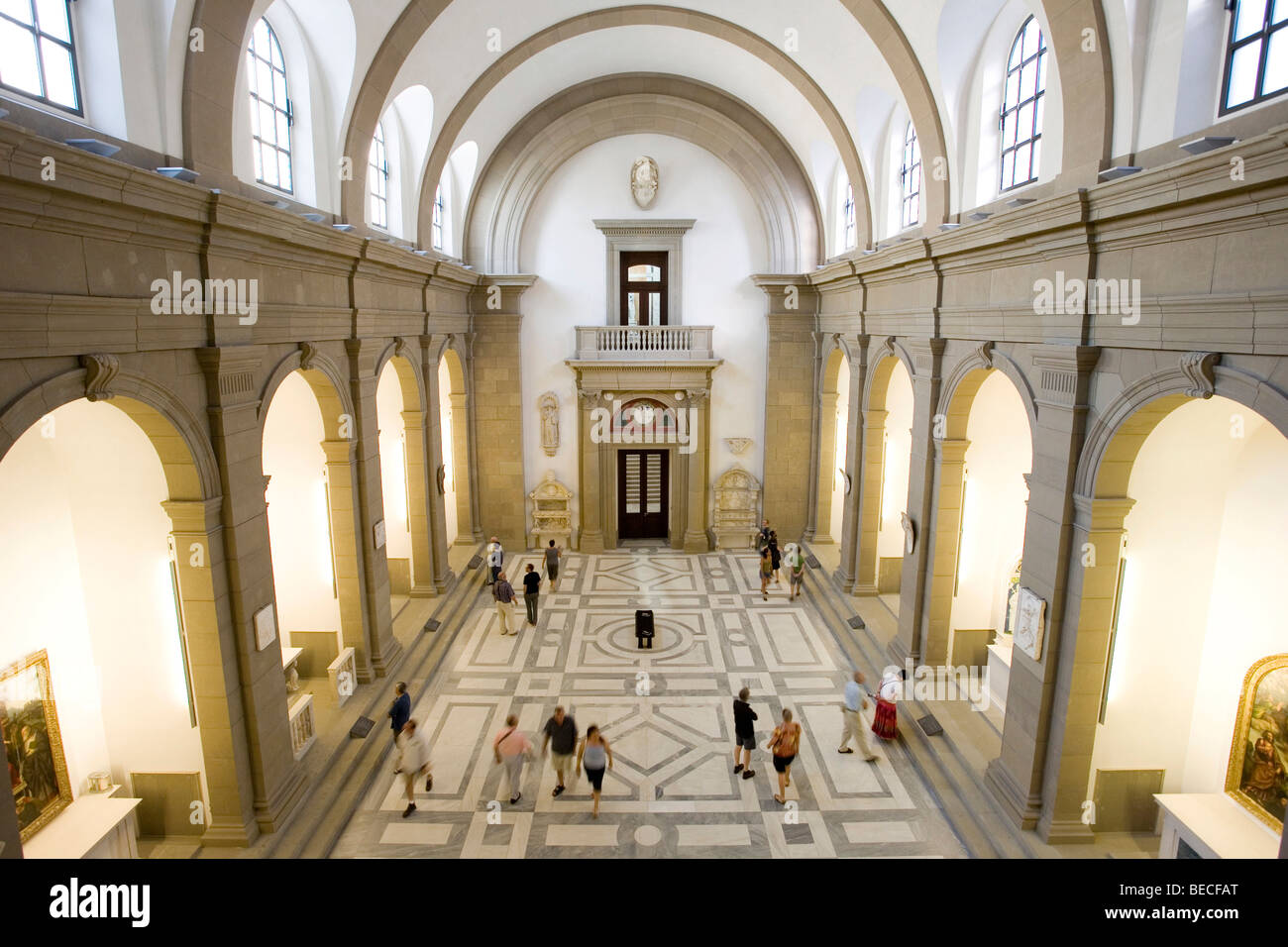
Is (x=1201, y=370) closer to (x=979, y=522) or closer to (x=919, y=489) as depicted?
(x=919, y=489)

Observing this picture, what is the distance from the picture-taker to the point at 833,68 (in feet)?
40.2

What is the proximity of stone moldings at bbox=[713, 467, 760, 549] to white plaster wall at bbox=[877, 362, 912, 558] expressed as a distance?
Answer: 172 inches

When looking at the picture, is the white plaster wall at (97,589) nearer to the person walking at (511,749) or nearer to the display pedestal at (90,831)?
the display pedestal at (90,831)

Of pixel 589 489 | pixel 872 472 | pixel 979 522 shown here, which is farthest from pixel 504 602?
pixel 979 522

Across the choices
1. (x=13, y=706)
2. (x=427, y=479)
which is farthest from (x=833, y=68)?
(x=13, y=706)

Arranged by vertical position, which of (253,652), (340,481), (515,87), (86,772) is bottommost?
(86,772)

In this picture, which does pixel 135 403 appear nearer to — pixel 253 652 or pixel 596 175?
pixel 253 652

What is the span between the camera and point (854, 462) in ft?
47.1

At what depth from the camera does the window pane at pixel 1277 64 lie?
5.30 m

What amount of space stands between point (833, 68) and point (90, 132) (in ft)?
35.2

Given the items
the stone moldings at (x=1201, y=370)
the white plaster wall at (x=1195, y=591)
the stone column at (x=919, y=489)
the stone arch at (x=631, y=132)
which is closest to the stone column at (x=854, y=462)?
the stone column at (x=919, y=489)

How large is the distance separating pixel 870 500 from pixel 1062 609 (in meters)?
6.89
